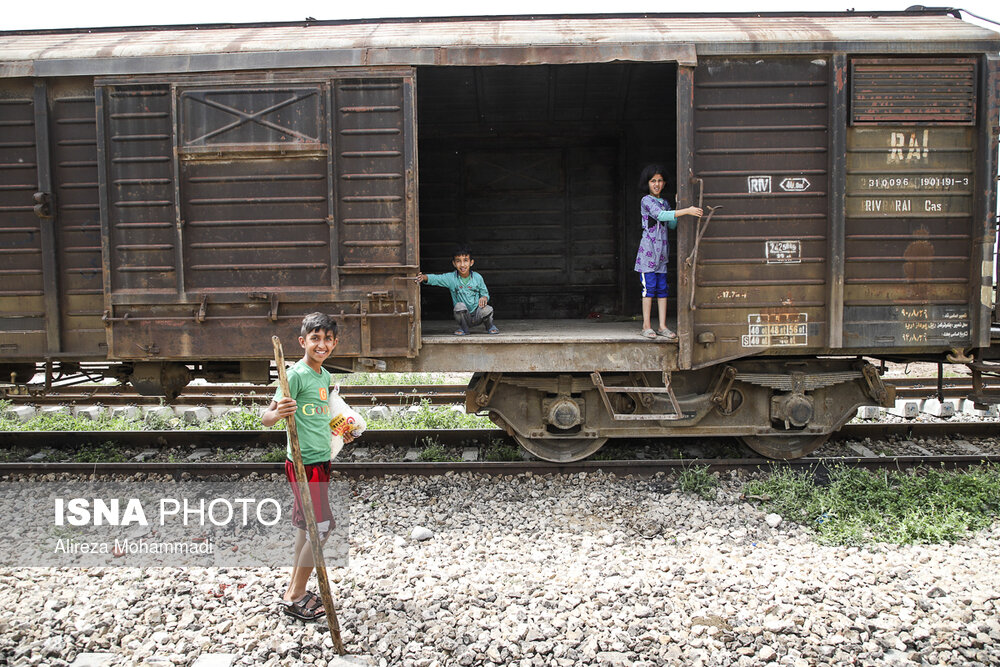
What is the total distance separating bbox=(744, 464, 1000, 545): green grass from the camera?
13.9 feet

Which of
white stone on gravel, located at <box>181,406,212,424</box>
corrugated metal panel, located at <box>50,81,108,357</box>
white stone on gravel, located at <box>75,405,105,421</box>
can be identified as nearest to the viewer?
corrugated metal panel, located at <box>50,81,108,357</box>

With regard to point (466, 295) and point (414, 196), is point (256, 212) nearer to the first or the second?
point (414, 196)

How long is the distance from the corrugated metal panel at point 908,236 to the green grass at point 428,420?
382cm

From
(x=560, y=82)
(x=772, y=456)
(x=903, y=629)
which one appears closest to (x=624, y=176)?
(x=560, y=82)

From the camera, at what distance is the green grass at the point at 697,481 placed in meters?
5.12

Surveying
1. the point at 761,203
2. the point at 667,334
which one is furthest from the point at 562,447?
the point at 761,203

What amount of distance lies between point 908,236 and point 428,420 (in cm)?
488

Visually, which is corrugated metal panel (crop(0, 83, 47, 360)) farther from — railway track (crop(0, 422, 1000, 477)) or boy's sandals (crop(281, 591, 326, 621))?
boy's sandals (crop(281, 591, 326, 621))

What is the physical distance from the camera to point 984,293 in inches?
199

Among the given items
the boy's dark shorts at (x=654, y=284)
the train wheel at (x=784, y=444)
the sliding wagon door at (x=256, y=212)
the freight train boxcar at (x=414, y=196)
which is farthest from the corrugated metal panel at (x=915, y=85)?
the sliding wagon door at (x=256, y=212)

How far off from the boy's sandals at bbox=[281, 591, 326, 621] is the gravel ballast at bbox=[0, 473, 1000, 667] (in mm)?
55

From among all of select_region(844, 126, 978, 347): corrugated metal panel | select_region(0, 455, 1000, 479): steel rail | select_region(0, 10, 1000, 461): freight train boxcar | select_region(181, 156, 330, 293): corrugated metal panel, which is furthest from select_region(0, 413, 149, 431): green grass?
select_region(844, 126, 978, 347): corrugated metal panel

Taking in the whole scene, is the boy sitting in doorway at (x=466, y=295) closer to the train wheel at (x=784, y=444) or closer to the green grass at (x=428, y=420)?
the green grass at (x=428, y=420)

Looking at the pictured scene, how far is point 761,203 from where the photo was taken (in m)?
5.13
